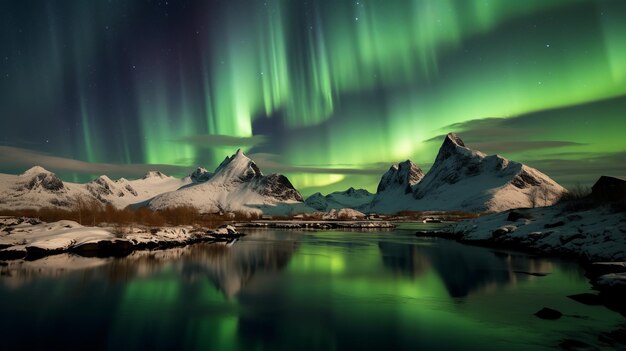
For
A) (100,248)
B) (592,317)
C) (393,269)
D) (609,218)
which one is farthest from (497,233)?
(100,248)

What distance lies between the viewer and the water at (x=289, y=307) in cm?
1599

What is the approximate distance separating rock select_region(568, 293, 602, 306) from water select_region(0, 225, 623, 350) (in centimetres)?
78

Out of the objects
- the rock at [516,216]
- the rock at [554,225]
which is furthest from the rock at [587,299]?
the rock at [516,216]

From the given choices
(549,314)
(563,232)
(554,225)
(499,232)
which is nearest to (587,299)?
(549,314)

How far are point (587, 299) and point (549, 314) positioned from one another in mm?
5799

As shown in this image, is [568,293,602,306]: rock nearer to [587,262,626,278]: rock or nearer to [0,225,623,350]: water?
[0,225,623,350]: water

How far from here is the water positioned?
52.5ft

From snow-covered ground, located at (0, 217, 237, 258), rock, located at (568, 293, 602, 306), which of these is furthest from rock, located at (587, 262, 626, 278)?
snow-covered ground, located at (0, 217, 237, 258)

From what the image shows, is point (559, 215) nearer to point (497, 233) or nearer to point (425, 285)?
point (497, 233)

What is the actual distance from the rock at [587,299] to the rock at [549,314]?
14.0 feet

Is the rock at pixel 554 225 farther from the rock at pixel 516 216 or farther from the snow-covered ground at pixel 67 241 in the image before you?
the snow-covered ground at pixel 67 241

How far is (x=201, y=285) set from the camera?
2831 cm

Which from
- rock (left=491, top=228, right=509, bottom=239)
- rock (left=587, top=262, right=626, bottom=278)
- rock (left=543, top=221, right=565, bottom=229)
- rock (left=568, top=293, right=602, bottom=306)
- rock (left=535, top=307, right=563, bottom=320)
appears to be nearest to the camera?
rock (left=535, top=307, right=563, bottom=320)

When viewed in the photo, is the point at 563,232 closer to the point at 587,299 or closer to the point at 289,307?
the point at 587,299
